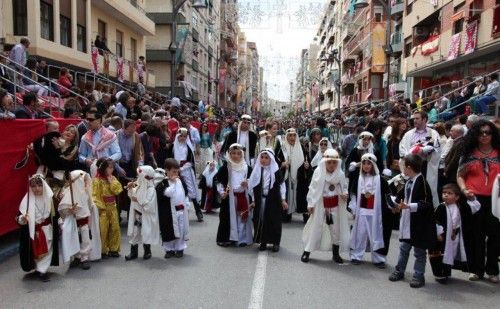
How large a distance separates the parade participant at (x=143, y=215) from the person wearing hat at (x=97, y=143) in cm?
135

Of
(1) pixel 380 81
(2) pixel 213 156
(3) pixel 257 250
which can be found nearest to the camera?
(3) pixel 257 250

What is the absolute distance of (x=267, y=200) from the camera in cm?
797

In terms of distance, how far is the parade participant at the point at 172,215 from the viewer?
23.9ft

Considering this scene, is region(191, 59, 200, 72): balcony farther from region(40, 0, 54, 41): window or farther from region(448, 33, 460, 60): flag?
region(40, 0, 54, 41): window

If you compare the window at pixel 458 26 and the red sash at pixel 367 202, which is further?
the window at pixel 458 26

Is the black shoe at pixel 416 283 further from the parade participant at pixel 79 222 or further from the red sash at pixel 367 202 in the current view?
the parade participant at pixel 79 222

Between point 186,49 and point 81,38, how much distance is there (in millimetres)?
23848

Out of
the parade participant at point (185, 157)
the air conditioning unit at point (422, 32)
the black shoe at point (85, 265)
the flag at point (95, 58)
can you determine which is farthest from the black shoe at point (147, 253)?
the air conditioning unit at point (422, 32)

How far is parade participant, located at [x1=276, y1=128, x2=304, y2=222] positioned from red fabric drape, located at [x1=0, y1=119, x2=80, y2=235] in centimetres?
466

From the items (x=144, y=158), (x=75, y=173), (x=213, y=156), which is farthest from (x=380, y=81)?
(x=75, y=173)

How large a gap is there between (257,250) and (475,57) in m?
18.9

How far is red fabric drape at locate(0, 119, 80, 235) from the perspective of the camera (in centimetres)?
737

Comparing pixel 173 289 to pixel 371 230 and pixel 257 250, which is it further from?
pixel 371 230

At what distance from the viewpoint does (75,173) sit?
6824 millimetres
